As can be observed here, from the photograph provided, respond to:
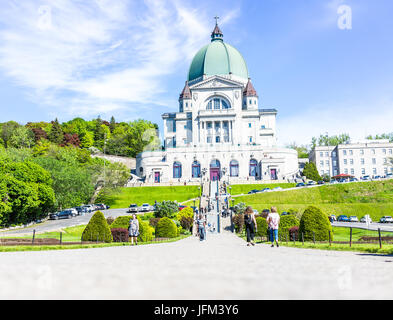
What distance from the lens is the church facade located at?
8250cm

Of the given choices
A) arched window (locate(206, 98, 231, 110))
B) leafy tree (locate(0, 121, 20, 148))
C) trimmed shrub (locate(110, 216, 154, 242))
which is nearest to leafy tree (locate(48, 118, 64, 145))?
leafy tree (locate(0, 121, 20, 148))

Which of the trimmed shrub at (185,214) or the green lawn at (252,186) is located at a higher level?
the green lawn at (252,186)

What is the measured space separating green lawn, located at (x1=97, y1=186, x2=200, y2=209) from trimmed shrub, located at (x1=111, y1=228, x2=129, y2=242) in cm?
3520

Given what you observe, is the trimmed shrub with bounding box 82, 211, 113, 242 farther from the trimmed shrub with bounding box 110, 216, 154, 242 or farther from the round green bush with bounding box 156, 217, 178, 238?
the round green bush with bounding box 156, 217, 178, 238

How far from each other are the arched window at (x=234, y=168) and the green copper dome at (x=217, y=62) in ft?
81.5

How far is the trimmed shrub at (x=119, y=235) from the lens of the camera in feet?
78.0

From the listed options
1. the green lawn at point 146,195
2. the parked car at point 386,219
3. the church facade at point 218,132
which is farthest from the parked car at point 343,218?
the church facade at point 218,132

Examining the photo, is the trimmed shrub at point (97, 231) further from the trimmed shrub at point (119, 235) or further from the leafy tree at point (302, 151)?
the leafy tree at point (302, 151)

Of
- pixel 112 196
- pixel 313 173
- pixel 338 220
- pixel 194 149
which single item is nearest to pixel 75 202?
pixel 112 196

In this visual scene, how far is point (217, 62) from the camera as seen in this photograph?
9444cm

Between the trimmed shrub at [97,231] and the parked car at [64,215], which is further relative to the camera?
the parked car at [64,215]
